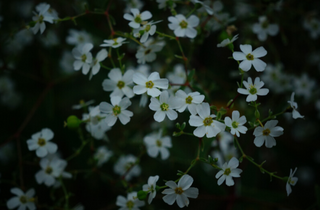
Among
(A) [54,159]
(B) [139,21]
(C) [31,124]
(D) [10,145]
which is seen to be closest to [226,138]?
(B) [139,21]

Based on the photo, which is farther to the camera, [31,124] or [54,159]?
[31,124]

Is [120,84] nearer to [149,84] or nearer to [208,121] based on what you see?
[149,84]

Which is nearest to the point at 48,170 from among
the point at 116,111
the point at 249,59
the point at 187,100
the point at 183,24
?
the point at 116,111

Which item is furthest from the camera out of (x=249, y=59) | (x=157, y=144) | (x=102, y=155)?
(x=102, y=155)

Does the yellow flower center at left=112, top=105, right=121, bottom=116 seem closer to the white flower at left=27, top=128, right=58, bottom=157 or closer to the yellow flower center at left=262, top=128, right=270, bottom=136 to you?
the white flower at left=27, top=128, right=58, bottom=157

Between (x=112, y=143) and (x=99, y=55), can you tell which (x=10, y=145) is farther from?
(x=99, y=55)
